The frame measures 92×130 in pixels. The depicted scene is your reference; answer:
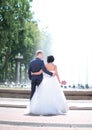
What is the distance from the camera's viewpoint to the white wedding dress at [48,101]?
48.8 ft

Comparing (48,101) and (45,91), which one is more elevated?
(45,91)

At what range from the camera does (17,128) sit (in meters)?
10.2

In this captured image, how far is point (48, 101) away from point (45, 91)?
327 millimetres

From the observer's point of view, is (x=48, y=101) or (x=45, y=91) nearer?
(x=48, y=101)

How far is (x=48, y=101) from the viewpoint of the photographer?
1493 cm

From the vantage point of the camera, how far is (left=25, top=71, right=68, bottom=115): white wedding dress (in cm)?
1488

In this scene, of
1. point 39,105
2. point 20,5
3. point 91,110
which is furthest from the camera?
point 20,5

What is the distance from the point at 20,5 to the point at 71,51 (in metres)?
16.1

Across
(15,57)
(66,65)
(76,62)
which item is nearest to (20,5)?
(66,65)

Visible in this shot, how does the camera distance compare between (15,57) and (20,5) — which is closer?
(20,5)

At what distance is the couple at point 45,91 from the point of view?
14891 millimetres

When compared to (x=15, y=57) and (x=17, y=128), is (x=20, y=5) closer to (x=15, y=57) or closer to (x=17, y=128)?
(x=15, y=57)

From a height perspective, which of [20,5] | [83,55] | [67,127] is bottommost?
[67,127]

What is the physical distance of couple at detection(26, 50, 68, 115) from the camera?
586 inches
